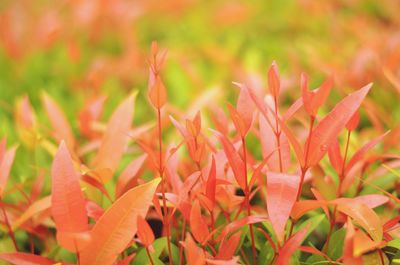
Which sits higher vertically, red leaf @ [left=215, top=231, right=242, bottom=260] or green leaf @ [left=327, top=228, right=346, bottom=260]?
red leaf @ [left=215, top=231, right=242, bottom=260]

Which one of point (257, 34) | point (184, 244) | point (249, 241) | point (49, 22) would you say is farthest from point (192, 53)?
point (184, 244)

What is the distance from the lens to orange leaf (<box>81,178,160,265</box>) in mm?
760

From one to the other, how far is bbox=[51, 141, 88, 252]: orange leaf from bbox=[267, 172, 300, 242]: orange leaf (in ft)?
0.87

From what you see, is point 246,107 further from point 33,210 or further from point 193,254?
point 33,210

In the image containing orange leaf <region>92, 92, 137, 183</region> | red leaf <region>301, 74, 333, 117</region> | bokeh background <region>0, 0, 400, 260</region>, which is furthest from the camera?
bokeh background <region>0, 0, 400, 260</region>

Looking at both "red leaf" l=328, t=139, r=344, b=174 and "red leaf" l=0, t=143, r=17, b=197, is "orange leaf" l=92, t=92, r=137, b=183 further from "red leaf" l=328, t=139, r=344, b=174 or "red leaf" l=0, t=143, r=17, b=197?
"red leaf" l=328, t=139, r=344, b=174

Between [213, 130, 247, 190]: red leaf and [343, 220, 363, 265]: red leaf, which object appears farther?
[213, 130, 247, 190]: red leaf

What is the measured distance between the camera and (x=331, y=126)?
2.59 feet

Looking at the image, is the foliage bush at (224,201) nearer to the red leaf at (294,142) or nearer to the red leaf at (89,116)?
the red leaf at (294,142)

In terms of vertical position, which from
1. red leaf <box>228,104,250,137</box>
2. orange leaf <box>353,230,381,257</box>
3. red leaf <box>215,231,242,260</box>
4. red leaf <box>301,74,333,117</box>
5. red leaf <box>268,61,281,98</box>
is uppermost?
red leaf <box>268,61,281,98</box>

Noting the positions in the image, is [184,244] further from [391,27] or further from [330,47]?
[391,27]

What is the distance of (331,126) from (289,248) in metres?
0.19

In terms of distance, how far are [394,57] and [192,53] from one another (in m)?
0.70

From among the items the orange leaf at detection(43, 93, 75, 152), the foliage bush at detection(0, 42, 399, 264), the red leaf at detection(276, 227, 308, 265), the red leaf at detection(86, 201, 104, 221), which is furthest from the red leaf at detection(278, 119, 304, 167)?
the orange leaf at detection(43, 93, 75, 152)
